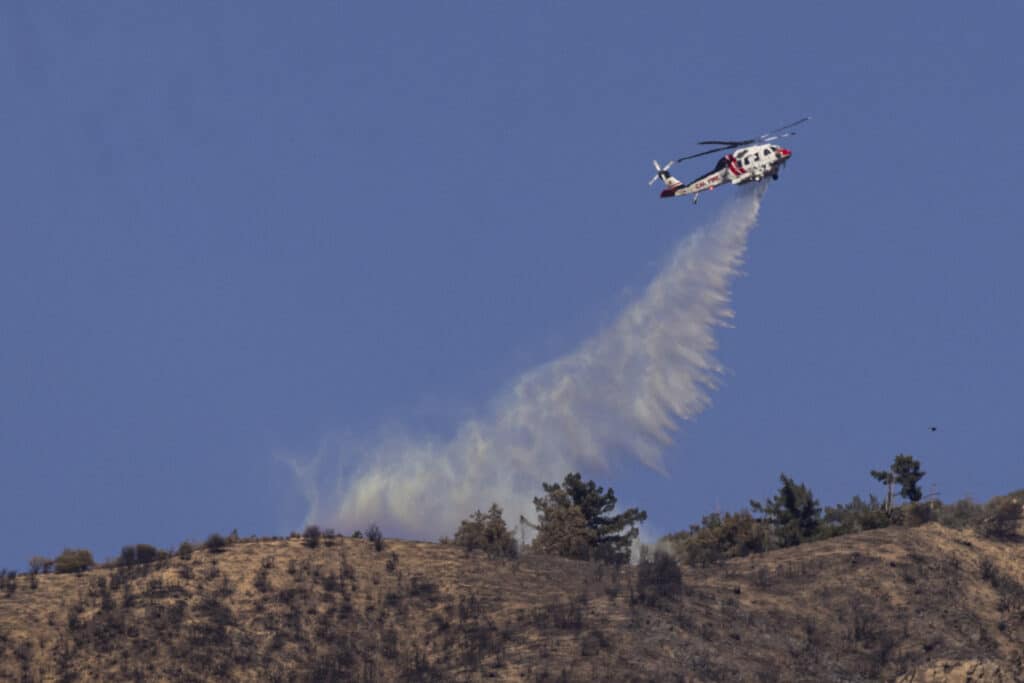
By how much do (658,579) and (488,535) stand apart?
10.7 m

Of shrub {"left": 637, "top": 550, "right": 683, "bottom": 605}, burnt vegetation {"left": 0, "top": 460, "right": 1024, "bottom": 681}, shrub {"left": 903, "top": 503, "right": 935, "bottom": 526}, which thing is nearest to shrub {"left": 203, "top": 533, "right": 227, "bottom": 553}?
burnt vegetation {"left": 0, "top": 460, "right": 1024, "bottom": 681}

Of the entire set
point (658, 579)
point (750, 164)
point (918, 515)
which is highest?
point (750, 164)

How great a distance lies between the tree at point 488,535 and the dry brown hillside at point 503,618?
4.17ft

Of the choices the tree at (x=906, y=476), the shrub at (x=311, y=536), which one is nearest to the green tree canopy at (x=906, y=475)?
the tree at (x=906, y=476)

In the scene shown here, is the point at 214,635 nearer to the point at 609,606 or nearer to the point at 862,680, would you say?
the point at 609,606

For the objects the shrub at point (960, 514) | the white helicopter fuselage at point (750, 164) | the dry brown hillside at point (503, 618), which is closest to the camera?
the dry brown hillside at point (503, 618)

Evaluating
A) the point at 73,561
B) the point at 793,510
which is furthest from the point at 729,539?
the point at 73,561

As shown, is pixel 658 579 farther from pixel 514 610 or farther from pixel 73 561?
pixel 73 561

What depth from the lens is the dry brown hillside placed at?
5438cm

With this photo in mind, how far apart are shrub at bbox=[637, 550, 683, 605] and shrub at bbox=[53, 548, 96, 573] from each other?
842 inches

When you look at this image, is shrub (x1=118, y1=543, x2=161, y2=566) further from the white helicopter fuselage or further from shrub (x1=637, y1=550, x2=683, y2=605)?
the white helicopter fuselage

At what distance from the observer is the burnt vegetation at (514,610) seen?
54.5 m

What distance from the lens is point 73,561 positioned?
63031 millimetres

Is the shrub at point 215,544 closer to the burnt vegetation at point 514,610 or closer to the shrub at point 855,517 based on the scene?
the burnt vegetation at point 514,610
